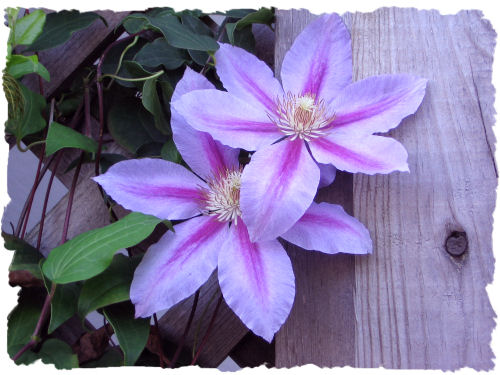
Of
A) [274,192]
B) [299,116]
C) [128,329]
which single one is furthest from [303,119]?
[128,329]

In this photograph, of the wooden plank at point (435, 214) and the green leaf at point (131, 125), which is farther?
the green leaf at point (131, 125)

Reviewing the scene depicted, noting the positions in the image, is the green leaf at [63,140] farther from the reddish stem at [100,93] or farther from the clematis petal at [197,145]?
the clematis petal at [197,145]

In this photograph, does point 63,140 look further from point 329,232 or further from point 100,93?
point 329,232

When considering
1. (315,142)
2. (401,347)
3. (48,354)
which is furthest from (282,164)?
(48,354)

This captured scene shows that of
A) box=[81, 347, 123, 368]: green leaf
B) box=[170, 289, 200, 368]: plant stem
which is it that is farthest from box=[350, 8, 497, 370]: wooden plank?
box=[81, 347, 123, 368]: green leaf

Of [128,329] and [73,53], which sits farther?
[73,53]

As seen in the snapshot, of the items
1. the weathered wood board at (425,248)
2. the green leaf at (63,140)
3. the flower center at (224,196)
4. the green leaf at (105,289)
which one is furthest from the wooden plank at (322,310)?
the green leaf at (63,140)

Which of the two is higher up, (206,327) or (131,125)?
(131,125)
